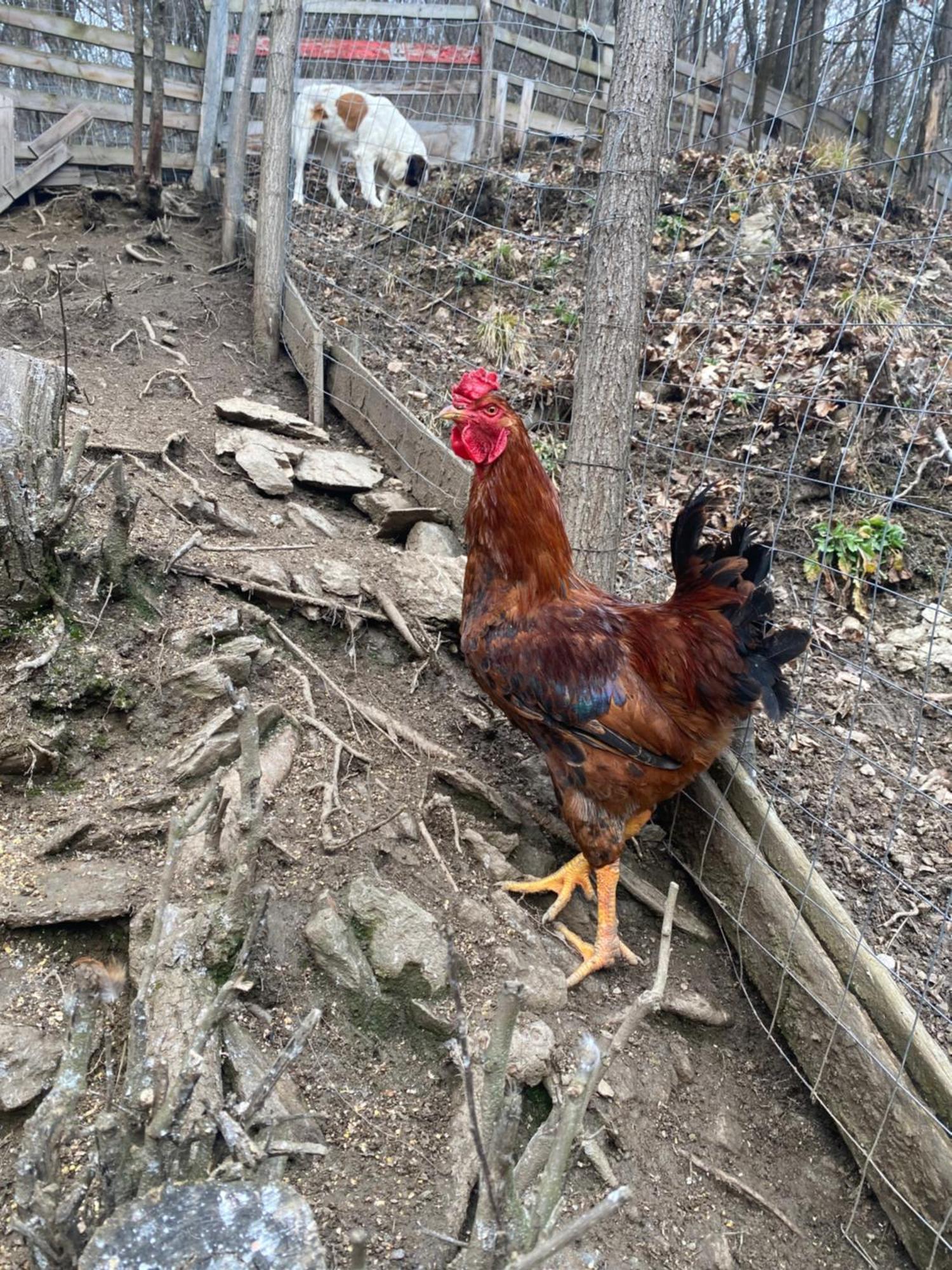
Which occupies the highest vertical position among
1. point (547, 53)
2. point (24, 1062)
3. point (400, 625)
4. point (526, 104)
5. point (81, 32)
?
point (547, 53)

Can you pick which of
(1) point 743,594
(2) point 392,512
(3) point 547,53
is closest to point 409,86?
(3) point 547,53

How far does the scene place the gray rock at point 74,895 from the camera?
2344mm

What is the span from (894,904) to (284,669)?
269 centimetres

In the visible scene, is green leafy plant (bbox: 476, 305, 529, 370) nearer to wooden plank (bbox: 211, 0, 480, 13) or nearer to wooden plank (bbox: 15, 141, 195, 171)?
wooden plank (bbox: 15, 141, 195, 171)

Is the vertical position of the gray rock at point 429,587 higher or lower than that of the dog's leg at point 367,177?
lower

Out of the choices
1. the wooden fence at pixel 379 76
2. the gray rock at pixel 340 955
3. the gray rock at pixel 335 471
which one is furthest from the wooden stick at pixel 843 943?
the wooden fence at pixel 379 76

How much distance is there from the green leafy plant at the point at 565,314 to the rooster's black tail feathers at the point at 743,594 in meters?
3.50

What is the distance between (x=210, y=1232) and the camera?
4.18ft

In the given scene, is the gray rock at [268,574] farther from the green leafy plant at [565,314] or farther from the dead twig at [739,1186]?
the green leafy plant at [565,314]

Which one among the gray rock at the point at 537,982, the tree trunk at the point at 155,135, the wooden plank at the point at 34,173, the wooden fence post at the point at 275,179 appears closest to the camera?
the gray rock at the point at 537,982

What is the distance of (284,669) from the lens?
138 inches

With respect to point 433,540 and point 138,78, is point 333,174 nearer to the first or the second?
point 138,78

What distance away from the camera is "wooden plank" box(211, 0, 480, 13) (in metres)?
9.41

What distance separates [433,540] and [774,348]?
3.09 m
